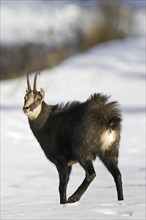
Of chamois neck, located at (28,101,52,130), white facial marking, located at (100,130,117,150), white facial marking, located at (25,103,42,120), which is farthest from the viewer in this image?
chamois neck, located at (28,101,52,130)

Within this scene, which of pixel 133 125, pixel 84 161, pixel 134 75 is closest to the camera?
pixel 84 161

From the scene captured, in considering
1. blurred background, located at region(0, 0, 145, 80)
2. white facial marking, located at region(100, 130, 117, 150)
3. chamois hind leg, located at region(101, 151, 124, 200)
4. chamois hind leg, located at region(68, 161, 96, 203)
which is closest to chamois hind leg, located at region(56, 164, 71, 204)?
chamois hind leg, located at region(68, 161, 96, 203)

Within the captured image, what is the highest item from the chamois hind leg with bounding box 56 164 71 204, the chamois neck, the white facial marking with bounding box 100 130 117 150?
the chamois neck

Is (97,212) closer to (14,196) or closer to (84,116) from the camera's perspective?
(84,116)

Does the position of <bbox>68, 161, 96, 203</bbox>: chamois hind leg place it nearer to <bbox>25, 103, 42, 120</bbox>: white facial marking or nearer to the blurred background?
<bbox>25, 103, 42, 120</bbox>: white facial marking

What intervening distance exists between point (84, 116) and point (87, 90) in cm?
1140

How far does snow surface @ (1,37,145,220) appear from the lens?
6.37 metres

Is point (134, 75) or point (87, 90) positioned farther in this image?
point (134, 75)

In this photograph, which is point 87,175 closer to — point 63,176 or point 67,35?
point 63,176

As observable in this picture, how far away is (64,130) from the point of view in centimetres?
726

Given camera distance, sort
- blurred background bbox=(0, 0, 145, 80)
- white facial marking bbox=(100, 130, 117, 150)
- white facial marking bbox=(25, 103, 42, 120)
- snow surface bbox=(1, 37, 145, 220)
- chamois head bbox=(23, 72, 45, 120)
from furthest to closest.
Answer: blurred background bbox=(0, 0, 145, 80), white facial marking bbox=(25, 103, 42, 120), chamois head bbox=(23, 72, 45, 120), white facial marking bbox=(100, 130, 117, 150), snow surface bbox=(1, 37, 145, 220)

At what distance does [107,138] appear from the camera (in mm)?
6898

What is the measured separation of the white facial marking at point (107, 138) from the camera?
22.6 ft

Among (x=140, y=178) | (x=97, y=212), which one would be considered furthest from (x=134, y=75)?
(x=97, y=212)
